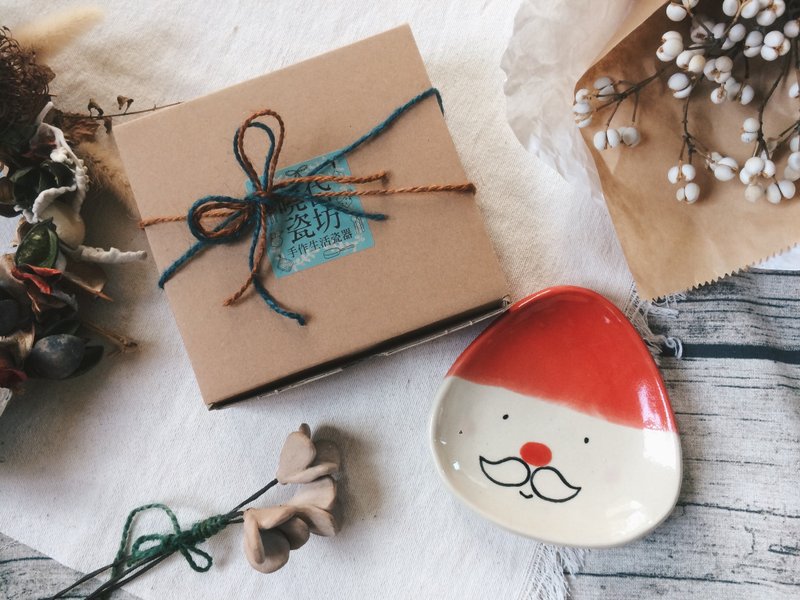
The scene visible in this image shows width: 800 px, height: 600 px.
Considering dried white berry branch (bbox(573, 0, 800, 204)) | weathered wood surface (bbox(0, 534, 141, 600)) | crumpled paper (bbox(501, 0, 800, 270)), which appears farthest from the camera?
weathered wood surface (bbox(0, 534, 141, 600))

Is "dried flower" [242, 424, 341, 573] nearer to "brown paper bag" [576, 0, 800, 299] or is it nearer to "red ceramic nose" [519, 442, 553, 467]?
"red ceramic nose" [519, 442, 553, 467]

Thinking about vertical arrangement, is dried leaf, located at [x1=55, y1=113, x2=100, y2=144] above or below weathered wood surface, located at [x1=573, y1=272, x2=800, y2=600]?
above

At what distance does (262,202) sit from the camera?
26.2 inches

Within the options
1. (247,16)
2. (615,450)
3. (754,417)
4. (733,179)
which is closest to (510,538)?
(615,450)

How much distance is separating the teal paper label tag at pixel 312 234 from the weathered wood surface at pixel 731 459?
0.38 m

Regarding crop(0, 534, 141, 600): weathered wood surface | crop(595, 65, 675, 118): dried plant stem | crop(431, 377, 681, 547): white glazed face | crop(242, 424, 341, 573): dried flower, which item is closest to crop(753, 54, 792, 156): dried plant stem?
crop(595, 65, 675, 118): dried plant stem

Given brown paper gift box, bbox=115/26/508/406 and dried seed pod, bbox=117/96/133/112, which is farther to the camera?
dried seed pod, bbox=117/96/133/112

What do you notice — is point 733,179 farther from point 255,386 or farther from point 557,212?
point 255,386

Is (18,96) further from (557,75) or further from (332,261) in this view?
(557,75)

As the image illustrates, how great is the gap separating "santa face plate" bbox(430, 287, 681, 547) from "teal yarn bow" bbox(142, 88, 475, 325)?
19 centimetres

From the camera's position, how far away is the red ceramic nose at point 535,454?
29.2 inches

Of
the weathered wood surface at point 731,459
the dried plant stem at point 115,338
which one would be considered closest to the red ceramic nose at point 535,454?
the weathered wood surface at point 731,459

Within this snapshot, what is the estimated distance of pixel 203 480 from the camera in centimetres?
78

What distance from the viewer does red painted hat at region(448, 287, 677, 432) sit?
2.41 feet
